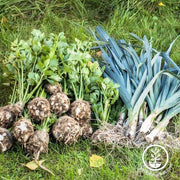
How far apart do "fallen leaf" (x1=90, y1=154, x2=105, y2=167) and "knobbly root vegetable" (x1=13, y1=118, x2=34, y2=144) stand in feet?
1.45

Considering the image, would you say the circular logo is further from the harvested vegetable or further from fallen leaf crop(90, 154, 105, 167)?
the harvested vegetable

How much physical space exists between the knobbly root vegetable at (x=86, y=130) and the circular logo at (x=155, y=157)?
1.41ft

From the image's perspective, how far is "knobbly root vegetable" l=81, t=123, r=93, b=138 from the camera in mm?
2968

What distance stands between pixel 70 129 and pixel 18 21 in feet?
6.33

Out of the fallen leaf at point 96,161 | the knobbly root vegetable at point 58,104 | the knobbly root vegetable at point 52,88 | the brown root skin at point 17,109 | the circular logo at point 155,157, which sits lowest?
the fallen leaf at point 96,161

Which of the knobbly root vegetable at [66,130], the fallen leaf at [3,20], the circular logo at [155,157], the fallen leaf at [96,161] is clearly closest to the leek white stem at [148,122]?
the circular logo at [155,157]

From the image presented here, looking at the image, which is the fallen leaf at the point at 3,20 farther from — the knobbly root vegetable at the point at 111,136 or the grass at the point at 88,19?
the knobbly root vegetable at the point at 111,136

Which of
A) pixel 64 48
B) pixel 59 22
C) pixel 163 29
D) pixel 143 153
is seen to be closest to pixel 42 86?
pixel 64 48

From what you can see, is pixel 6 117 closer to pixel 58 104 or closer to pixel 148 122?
pixel 58 104

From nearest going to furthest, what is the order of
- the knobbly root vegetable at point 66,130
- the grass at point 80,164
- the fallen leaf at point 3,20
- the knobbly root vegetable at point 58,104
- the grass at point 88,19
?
the grass at point 80,164 < the knobbly root vegetable at point 66,130 < the knobbly root vegetable at point 58,104 < the grass at point 88,19 < the fallen leaf at point 3,20

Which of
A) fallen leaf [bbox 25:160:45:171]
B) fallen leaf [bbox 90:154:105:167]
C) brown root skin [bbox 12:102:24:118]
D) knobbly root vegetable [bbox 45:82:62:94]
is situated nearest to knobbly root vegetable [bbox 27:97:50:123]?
brown root skin [bbox 12:102:24:118]

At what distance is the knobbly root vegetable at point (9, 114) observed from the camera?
2.84 metres

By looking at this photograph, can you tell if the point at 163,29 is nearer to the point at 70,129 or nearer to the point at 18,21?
the point at 18,21

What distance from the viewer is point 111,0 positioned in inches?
181
